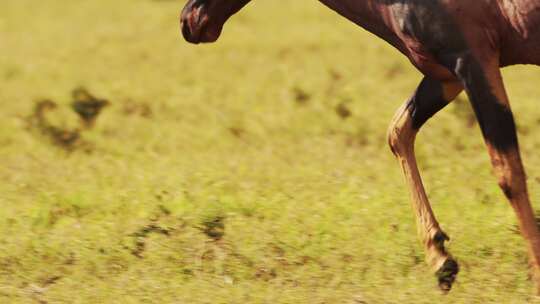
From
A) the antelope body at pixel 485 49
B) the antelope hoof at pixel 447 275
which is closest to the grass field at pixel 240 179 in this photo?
the antelope hoof at pixel 447 275

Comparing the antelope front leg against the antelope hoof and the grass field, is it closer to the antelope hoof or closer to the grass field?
the antelope hoof

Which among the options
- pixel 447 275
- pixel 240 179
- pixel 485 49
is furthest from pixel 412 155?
pixel 240 179

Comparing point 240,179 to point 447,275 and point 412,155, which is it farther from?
point 447,275

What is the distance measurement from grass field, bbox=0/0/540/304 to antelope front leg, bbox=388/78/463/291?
157mm

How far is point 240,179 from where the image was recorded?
24.7 ft

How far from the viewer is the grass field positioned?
577 cm

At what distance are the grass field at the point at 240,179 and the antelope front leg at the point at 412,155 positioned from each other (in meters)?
0.16

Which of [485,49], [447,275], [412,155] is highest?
[485,49]

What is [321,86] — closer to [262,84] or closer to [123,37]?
[262,84]

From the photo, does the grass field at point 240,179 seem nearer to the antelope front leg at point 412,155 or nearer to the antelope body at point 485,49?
the antelope front leg at point 412,155

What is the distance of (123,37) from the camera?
13305mm

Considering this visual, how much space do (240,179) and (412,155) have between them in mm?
1972

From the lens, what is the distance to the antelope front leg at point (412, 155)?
5.43 metres

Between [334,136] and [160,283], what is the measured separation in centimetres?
363
